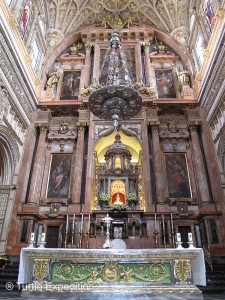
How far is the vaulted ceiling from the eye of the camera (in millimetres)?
17828

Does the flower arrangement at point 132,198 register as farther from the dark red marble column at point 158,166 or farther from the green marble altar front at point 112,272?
Result: the green marble altar front at point 112,272

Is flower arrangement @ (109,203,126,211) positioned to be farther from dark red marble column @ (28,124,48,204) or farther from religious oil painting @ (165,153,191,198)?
dark red marble column @ (28,124,48,204)

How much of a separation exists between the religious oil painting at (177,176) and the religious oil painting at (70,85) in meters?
6.42

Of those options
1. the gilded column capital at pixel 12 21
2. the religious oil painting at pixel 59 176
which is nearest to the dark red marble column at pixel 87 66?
the religious oil painting at pixel 59 176

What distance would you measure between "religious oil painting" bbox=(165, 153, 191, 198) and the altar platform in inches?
278

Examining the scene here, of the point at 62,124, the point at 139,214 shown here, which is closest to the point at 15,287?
the point at 139,214

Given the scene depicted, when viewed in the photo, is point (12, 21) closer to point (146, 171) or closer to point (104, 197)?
point (104, 197)

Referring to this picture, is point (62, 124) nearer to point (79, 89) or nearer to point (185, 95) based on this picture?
point (79, 89)

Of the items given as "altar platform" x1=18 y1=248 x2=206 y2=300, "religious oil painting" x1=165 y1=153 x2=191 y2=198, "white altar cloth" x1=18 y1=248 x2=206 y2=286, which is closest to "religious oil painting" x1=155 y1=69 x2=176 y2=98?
"religious oil painting" x1=165 y1=153 x2=191 y2=198

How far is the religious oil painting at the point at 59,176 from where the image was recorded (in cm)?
1360

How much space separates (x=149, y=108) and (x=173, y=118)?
4.78ft

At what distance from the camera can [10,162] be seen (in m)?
13.0

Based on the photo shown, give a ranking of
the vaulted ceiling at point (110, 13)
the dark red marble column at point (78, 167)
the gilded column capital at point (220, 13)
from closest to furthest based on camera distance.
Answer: the gilded column capital at point (220, 13), the dark red marble column at point (78, 167), the vaulted ceiling at point (110, 13)

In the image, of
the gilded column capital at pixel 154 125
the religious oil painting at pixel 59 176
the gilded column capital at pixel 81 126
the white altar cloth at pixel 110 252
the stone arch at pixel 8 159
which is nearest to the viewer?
the white altar cloth at pixel 110 252
